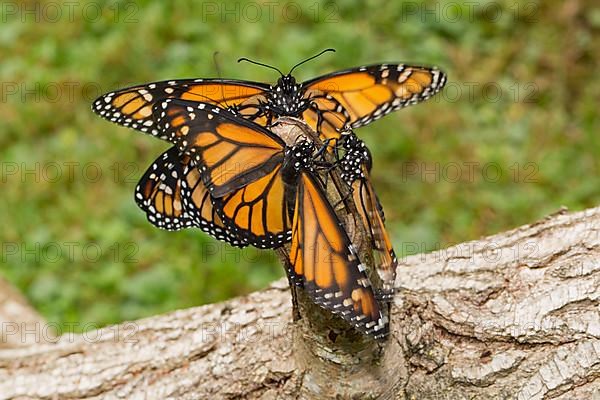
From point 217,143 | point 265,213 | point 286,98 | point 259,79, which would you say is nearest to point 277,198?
point 265,213

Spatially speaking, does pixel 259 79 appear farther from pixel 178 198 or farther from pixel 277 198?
pixel 277 198

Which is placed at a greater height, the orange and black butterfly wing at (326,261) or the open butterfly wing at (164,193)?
the open butterfly wing at (164,193)

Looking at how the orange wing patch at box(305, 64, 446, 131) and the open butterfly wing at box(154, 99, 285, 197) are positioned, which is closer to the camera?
the open butterfly wing at box(154, 99, 285, 197)

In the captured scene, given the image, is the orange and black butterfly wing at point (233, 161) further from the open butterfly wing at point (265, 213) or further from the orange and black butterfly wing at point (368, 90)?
the orange and black butterfly wing at point (368, 90)

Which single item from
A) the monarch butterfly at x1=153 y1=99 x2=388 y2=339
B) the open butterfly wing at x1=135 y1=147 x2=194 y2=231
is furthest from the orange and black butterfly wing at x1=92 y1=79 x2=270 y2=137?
the monarch butterfly at x1=153 y1=99 x2=388 y2=339

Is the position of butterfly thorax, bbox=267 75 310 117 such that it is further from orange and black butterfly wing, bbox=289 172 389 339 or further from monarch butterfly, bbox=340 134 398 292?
orange and black butterfly wing, bbox=289 172 389 339

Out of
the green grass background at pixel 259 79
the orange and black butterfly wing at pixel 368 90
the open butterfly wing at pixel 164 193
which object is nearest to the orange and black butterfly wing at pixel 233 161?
the open butterfly wing at pixel 164 193
